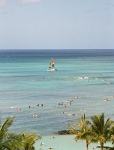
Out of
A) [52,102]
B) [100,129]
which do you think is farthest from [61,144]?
[52,102]

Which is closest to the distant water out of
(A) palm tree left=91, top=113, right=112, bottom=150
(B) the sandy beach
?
(B) the sandy beach

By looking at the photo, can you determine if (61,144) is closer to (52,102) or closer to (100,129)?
(100,129)

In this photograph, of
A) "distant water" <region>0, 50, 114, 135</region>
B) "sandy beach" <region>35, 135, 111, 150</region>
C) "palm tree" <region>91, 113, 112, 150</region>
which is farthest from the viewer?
"distant water" <region>0, 50, 114, 135</region>

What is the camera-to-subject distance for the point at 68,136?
182 feet

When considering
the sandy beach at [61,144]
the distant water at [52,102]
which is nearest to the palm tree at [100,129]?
the sandy beach at [61,144]

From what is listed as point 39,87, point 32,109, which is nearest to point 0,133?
point 32,109

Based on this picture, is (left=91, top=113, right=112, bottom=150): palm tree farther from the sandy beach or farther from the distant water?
the distant water

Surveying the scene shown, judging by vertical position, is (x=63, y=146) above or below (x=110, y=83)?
below

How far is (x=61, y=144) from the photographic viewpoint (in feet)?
170

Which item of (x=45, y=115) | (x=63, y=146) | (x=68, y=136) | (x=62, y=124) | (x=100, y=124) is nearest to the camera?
(x=100, y=124)

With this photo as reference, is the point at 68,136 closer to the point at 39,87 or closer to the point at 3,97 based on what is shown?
the point at 3,97

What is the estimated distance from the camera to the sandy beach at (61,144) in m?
50.3

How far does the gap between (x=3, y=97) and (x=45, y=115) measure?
23.5 metres

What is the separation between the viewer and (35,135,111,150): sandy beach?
1980 inches
